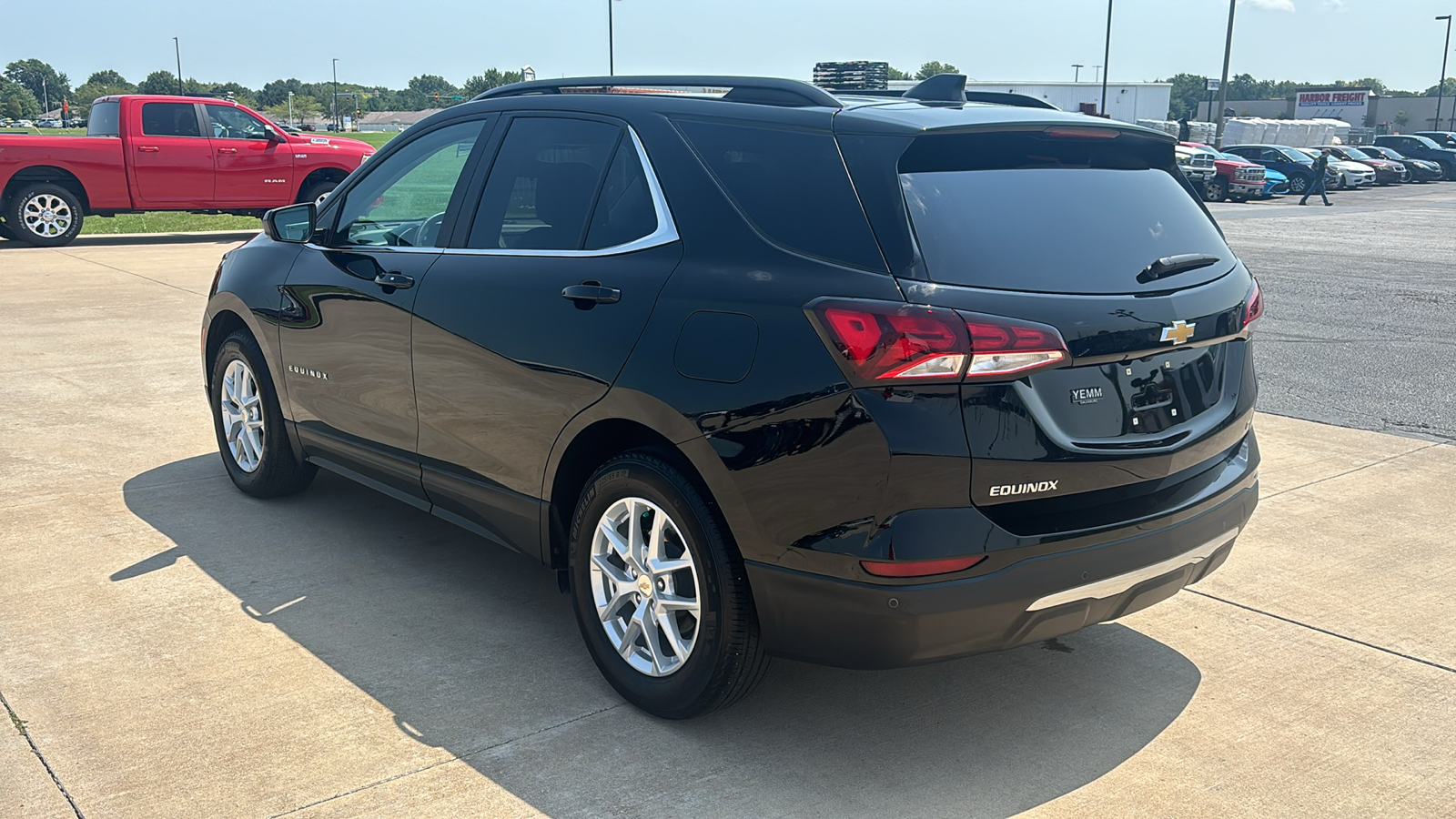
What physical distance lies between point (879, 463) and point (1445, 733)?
196cm

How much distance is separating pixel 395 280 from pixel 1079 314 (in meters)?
2.52

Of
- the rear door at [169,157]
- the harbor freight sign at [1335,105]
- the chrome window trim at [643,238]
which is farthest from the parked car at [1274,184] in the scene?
the harbor freight sign at [1335,105]

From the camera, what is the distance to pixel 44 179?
16891mm

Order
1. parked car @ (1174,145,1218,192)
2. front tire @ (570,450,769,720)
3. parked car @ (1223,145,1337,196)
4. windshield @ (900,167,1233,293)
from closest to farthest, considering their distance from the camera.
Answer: windshield @ (900,167,1233,293)
front tire @ (570,450,769,720)
parked car @ (1174,145,1218,192)
parked car @ (1223,145,1337,196)

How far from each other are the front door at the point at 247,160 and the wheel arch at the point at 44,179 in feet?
5.96

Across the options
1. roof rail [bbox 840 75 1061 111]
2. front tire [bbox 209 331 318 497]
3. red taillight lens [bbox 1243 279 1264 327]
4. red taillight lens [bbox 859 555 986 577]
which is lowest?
front tire [bbox 209 331 318 497]

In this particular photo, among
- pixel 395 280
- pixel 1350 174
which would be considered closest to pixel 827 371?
pixel 395 280

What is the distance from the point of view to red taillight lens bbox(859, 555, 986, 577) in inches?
116

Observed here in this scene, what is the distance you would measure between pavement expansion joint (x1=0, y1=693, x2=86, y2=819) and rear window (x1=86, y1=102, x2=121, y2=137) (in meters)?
16.0

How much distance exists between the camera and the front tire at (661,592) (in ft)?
10.8

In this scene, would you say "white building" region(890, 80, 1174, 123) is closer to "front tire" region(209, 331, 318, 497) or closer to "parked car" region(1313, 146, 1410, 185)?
"parked car" region(1313, 146, 1410, 185)

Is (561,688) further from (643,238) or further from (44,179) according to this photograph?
(44,179)

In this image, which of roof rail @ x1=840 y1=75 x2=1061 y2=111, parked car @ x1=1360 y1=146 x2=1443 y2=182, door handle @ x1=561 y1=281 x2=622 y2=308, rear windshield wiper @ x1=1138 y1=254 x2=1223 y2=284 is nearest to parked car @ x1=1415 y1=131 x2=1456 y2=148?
parked car @ x1=1360 y1=146 x2=1443 y2=182

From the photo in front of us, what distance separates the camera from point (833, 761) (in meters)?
3.37
